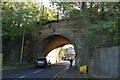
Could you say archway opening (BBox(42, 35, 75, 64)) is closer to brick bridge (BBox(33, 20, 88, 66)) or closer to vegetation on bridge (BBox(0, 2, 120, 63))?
brick bridge (BBox(33, 20, 88, 66))

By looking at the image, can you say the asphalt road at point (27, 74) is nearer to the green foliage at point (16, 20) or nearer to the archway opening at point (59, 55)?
the green foliage at point (16, 20)

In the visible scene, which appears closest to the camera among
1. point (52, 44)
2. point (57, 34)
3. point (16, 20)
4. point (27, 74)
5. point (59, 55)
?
point (27, 74)

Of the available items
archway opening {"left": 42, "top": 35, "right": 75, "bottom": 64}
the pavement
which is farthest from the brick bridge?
the pavement

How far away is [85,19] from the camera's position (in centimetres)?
1884

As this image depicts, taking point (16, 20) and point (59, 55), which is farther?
point (59, 55)

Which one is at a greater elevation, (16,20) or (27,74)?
(16,20)

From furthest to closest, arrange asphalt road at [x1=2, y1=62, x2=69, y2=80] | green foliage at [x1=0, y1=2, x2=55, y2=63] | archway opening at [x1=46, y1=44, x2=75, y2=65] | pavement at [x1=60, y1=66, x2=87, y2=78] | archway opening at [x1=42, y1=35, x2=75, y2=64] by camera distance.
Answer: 1. archway opening at [x1=46, y1=44, x2=75, y2=65]
2. archway opening at [x1=42, y1=35, x2=75, y2=64]
3. green foliage at [x1=0, y1=2, x2=55, y2=63]
4. pavement at [x1=60, y1=66, x2=87, y2=78]
5. asphalt road at [x1=2, y1=62, x2=69, y2=80]

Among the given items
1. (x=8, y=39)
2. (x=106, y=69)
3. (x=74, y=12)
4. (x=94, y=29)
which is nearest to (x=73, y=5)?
(x=74, y=12)

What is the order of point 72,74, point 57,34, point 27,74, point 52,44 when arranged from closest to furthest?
point 27,74
point 72,74
point 57,34
point 52,44

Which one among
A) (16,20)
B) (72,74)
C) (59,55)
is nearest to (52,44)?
(16,20)

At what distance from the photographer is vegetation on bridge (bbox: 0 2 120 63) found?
11627mm

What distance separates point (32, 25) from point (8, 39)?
16.9 feet

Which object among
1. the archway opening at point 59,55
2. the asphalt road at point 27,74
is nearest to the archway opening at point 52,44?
the archway opening at point 59,55

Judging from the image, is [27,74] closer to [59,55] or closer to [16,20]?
[16,20]
